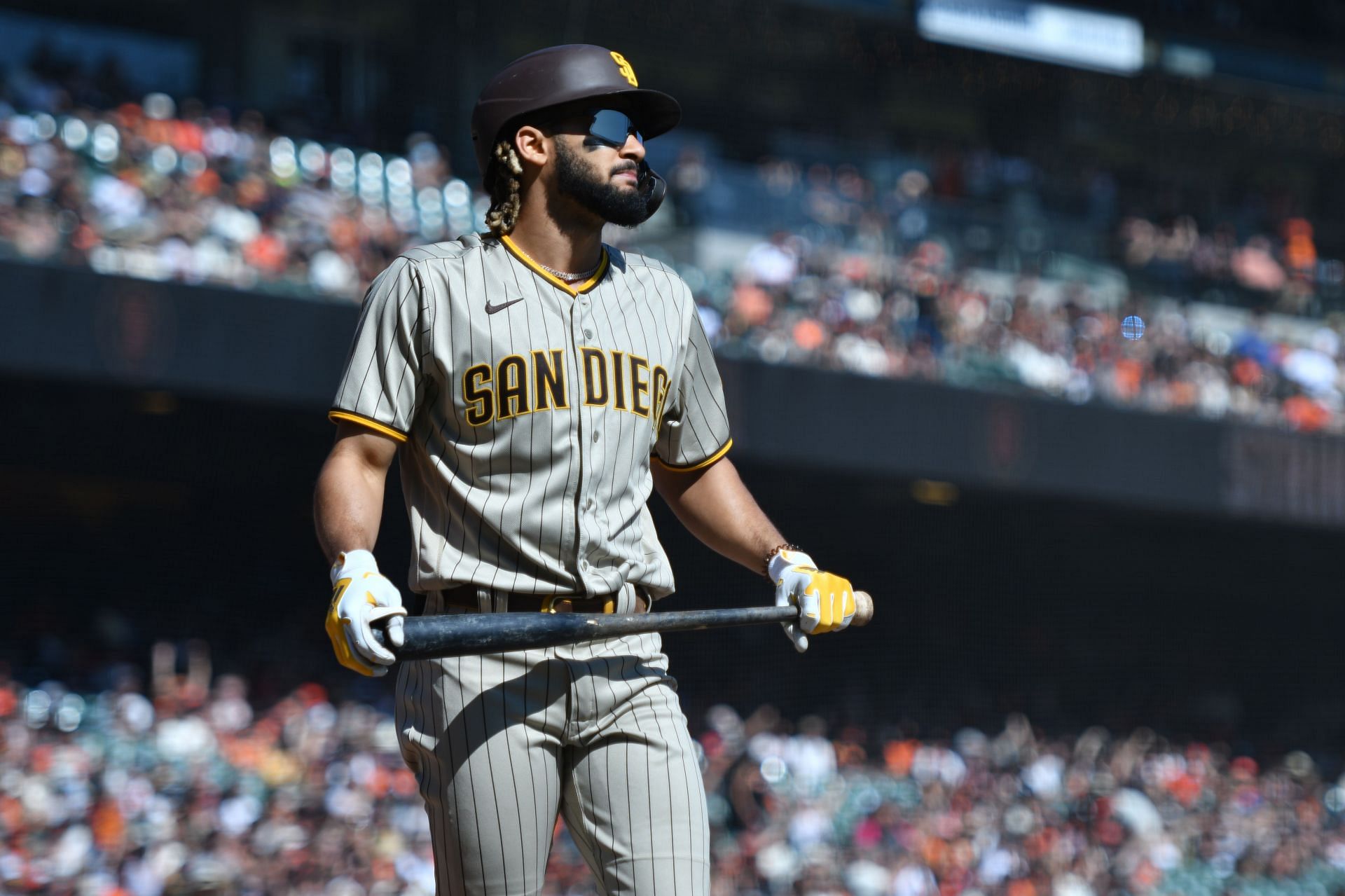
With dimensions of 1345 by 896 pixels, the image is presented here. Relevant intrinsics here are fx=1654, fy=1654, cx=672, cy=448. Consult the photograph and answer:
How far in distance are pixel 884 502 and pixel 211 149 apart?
19.8 ft

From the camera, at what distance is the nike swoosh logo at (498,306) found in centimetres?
229

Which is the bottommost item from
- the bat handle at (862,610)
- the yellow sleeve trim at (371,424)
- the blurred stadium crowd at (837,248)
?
the bat handle at (862,610)

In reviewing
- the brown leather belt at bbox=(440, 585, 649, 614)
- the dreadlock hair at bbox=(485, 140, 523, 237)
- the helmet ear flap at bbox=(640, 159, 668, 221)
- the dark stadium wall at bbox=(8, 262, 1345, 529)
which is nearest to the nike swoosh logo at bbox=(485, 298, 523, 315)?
Answer: the dreadlock hair at bbox=(485, 140, 523, 237)

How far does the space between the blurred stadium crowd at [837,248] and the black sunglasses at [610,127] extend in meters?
7.23

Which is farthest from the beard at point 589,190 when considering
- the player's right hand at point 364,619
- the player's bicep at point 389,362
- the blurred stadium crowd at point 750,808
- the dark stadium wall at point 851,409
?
the dark stadium wall at point 851,409

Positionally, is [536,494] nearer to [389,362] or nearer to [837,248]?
[389,362]

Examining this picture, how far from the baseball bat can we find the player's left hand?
0.07 meters

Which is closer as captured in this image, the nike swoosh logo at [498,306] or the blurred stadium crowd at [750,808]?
the nike swoosh logo at [498,306]

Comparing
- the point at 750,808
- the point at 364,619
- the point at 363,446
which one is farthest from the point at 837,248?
the point at 364,619

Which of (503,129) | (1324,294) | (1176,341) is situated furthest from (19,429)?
(1324,294)

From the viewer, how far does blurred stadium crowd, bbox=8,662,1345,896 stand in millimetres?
7992

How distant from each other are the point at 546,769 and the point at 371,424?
521mm

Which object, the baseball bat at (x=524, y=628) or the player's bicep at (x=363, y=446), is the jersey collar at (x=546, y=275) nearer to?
the player's bicep at (x=363, y=446)

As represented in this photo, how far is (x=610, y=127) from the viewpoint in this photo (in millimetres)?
2398
